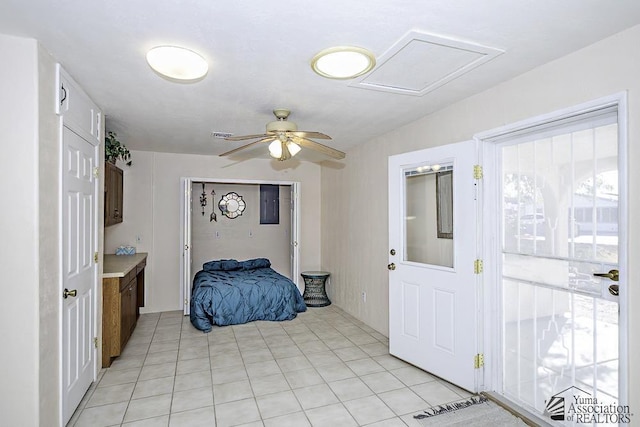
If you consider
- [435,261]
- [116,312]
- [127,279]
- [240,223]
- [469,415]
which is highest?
[240,223]

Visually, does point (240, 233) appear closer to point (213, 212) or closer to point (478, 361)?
point (213, 212)

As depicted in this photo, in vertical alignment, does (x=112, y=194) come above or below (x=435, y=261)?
above

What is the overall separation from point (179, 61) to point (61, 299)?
166 centimetres

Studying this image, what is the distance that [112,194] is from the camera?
4.27 m

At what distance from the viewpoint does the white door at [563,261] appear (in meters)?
2.05

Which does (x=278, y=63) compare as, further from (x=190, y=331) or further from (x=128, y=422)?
(x=190, y=331)

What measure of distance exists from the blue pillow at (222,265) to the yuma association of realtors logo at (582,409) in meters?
4.80

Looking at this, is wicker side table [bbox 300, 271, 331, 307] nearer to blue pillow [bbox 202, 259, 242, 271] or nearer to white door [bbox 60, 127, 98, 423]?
blue pillow [bbox 202, 259, 242, 271]

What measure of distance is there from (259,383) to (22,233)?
80.6 inches

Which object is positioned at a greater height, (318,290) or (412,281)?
(412,281)

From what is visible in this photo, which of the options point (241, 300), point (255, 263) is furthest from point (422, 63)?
point (255, 263)

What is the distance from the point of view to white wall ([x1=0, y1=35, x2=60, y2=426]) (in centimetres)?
190

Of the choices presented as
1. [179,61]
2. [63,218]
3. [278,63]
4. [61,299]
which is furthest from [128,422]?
[278,63]

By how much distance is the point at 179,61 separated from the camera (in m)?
2.09
